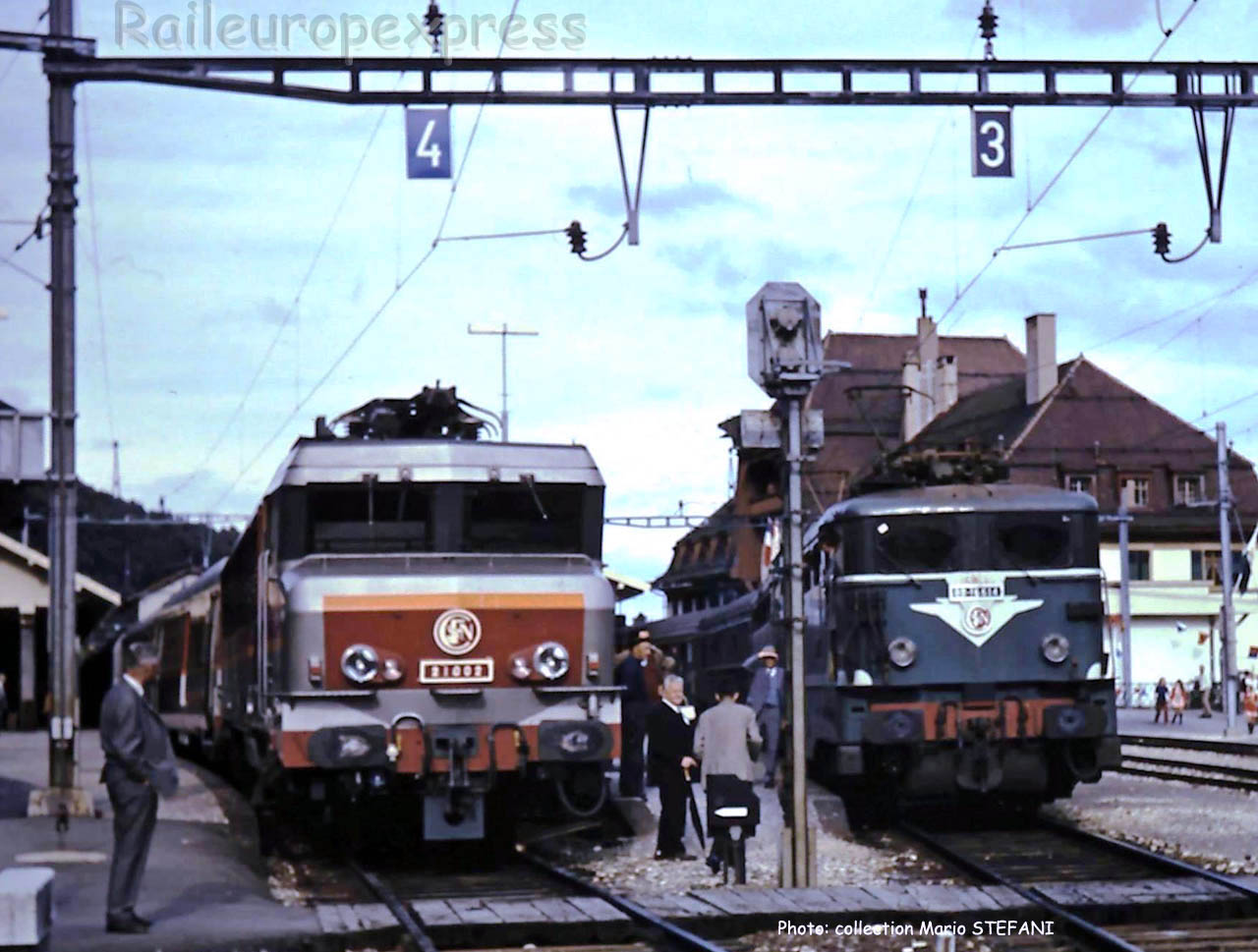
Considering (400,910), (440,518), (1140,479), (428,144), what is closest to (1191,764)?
(428,144)

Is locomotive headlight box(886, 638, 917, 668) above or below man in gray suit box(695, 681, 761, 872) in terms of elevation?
above

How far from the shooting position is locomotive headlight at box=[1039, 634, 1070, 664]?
19.3 m

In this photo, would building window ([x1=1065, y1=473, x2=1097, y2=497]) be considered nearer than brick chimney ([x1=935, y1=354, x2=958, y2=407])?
Yes

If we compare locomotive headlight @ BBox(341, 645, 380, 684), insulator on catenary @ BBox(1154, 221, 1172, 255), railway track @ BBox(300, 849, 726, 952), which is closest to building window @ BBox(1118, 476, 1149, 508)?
insulator on catenary @ BBox(1154, 221, 1172, 255)

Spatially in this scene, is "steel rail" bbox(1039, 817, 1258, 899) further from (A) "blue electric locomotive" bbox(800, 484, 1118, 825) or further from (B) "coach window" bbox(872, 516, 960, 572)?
(B) "coach window" bbox(872, 516, 960, 572)

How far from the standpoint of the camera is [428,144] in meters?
19.5

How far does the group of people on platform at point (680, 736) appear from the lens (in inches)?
615

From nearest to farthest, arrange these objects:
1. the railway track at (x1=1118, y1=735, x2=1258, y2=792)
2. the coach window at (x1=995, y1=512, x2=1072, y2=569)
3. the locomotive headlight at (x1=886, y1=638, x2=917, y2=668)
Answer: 1. the locomotive headlight at (x1=886, y1=638, x2=917, y2=668)
2. the coach window at (x1=995, y1=512, x2=1072, y2=569)
3. the railway track at (x1=1118, y1=735, x2=1258, y2=792)

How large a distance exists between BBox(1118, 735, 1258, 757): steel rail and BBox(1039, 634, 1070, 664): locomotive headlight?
1671 centimetres

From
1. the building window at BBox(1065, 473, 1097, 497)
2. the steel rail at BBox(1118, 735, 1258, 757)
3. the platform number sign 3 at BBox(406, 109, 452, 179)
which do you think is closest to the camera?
the platform number sign 3 at BBox(406, 109, 452, 179)

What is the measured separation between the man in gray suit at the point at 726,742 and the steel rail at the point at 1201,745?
2111cm

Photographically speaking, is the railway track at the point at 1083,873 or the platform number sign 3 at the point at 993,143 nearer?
the railway track at the point at 1083,873

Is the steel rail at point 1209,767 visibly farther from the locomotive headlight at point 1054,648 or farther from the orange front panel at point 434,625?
the orange front panel at point 434,625

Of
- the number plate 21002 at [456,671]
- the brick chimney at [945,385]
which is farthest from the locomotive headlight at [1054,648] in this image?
the brick chimney at [945,385]
